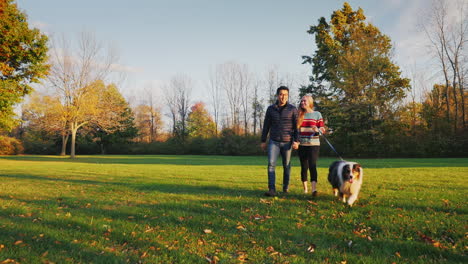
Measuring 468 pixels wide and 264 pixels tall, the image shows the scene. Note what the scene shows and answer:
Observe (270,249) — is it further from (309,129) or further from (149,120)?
(149,120)

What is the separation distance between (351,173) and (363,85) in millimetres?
26332

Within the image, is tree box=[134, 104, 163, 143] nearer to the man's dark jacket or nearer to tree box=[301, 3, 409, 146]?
tree box=[301, 3, 409, 146]

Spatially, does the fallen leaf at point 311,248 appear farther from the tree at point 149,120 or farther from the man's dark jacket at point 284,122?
the tree at point 149,120

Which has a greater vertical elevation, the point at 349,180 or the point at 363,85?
the point at 363,85

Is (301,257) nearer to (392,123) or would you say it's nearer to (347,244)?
(347,244)

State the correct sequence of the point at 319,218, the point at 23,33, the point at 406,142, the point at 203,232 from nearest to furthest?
the point at 203,232 → the point at 319,218 → the point at 23,33 → the point at 406,142

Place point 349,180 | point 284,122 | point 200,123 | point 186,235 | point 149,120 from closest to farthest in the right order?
Answer: point 186,235, point 349,180, point 284,122, point 200,123, point 149,120

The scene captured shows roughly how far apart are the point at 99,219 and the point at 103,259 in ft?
5.80

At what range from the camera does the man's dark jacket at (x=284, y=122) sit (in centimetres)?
617

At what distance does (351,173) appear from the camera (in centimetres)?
498

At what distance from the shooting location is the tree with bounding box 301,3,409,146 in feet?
90.8

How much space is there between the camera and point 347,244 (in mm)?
3305

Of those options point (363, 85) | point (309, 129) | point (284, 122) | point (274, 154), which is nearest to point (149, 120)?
point (363, 85)

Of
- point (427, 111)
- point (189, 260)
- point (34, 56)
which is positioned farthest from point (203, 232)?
point (427, 111)
